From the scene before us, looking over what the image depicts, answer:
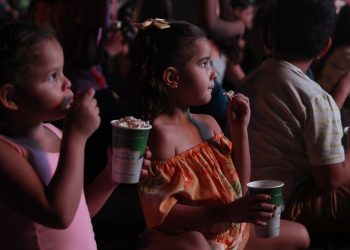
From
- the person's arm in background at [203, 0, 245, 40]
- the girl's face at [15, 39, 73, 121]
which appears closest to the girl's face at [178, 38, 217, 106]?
the girl's face at [15, 39, 73, 121]

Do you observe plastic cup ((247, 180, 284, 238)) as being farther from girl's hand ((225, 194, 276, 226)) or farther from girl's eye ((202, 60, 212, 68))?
girl's eye ((202, 60, 212, 68))

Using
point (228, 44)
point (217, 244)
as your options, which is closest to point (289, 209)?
point (217, 244)

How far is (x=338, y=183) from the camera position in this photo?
9.80 ft

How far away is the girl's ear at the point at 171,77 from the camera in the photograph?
2.65 meters

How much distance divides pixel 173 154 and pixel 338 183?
0.76 metres

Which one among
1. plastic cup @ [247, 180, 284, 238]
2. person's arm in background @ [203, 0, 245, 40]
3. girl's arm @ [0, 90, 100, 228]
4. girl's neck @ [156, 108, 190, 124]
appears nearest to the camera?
girl's arm @ [0, 90, 100, 228]

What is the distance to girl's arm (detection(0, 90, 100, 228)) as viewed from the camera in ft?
6.55

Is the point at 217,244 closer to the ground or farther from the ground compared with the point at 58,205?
closer to the ground

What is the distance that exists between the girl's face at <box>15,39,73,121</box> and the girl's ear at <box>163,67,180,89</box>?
1.83 feet

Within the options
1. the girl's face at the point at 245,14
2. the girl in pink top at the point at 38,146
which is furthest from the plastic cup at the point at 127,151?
the girl's face at the point at 245,14

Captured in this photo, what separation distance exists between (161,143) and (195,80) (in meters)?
0.25

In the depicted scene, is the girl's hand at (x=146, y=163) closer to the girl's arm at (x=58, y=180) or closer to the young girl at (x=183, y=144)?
the young girl at (x=183, y=144)

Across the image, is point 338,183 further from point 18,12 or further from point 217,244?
point 18,12

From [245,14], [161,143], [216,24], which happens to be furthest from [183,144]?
[245,14]
